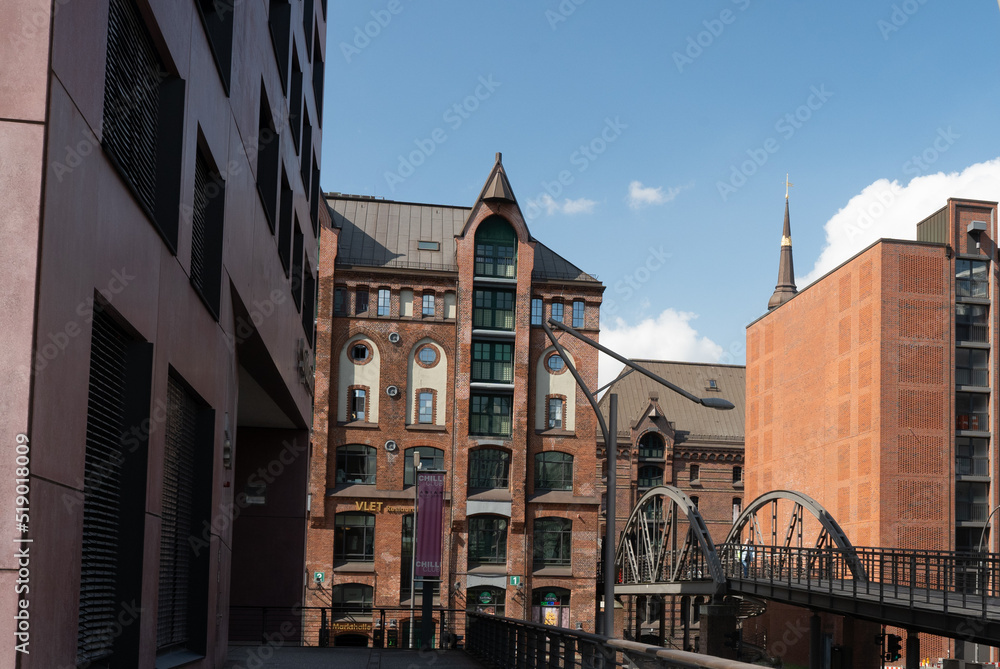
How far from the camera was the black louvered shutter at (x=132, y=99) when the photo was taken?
9008mm

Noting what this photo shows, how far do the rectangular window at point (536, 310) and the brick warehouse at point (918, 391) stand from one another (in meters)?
16.5

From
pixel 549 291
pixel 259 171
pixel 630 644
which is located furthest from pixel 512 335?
pixel 630 644

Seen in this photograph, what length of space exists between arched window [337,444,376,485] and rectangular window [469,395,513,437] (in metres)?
5.34

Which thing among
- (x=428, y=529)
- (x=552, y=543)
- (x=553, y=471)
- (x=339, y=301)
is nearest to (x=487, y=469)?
(x=553, y=471)

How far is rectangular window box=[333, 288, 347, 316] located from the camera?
56.6 meters

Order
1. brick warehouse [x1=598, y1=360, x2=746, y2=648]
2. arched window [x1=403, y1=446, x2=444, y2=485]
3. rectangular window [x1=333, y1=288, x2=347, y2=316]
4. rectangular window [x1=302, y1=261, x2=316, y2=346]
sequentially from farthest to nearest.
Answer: brick warehouse [x1=598, y1=360, x2=746, y2=648] < rectangular window [x1=333, y1=288, x2=347, y2=316] < arched window [x1=403, y1=446, x2=444, y2=485] < rectangular window [x1=302, y1=261, x2=316, y2=346]

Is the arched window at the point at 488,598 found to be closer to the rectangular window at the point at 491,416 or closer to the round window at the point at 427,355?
the rectangular window at the point at 491,416

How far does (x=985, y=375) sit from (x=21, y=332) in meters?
57.9

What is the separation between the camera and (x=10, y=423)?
641cm

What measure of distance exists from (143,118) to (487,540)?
4661 centimetres

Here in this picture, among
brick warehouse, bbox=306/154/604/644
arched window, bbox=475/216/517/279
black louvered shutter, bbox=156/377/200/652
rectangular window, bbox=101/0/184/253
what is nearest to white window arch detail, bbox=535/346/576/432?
brick warehouse, bbox=306/154/604/644

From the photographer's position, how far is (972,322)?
57.5 m

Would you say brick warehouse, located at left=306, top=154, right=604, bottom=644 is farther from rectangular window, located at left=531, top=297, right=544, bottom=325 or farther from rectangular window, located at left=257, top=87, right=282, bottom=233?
rectangular window, located at left=257, top=87, right=282, bottom=233

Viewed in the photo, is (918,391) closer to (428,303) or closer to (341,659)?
(428,303)
